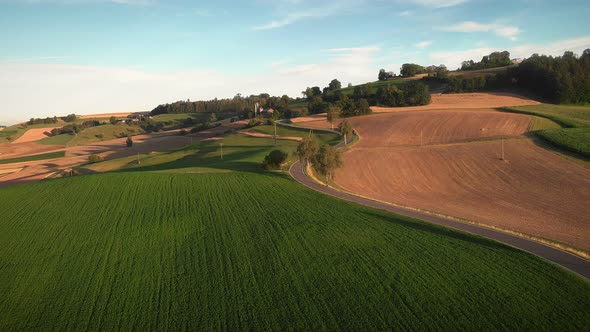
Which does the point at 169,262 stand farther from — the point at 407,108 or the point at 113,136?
the point at 113,136

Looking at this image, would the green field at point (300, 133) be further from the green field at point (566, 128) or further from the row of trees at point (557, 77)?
the row of trees at point (557, 77)

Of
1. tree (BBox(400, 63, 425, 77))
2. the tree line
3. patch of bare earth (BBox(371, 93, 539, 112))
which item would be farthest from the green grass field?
tree (BBox(400, 63, 425, 77))

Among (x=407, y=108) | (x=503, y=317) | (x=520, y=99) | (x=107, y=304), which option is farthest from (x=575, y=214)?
(x=520, y=99)

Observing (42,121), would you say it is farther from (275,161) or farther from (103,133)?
(275,161)

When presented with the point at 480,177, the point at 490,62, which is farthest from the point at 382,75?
the point at 480,177

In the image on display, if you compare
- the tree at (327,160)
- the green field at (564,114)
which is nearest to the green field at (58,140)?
the tree at (327,160)

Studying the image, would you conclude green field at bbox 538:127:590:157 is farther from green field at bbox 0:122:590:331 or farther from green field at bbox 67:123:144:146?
green field at bbox 67:123:144:146
